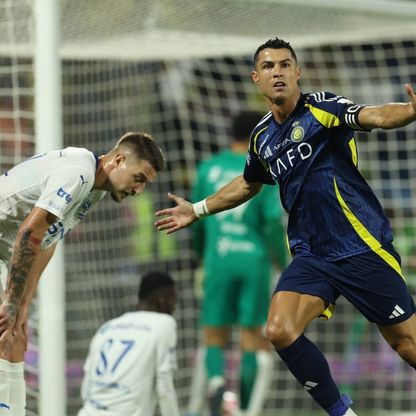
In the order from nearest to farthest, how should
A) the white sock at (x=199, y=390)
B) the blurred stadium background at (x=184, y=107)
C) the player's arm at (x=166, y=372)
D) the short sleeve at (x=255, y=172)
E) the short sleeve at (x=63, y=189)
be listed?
the short sleeve at (x=63, y=189) → the short sleeve at (x=255, y=172) → the player's arm at (x=166, y=372) → the blurred stadium background at (x=184, y=107) → the white sock at (x=199, y=390)

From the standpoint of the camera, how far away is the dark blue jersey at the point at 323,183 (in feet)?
19.9

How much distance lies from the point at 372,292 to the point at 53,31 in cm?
295

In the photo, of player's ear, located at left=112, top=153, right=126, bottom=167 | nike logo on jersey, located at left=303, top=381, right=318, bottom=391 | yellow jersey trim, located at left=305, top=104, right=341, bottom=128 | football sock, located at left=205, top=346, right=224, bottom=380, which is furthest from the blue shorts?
football sock, located at left=205, top=346, right=224, bottom=380

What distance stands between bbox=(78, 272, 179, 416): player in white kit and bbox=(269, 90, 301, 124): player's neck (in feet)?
5.14

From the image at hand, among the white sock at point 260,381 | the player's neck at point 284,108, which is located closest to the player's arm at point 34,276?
the player's neck at point 284,108

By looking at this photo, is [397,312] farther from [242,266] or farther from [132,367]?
[242,266]

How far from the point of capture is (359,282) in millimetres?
6133

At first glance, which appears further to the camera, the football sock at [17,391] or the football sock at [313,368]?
the football sock at [17,391]

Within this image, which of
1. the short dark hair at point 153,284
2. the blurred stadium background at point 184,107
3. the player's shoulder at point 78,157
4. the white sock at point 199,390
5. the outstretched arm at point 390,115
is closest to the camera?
the outstretched arm at point 390,115

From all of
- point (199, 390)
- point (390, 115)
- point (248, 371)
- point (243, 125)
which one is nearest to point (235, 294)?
point (248, 371)

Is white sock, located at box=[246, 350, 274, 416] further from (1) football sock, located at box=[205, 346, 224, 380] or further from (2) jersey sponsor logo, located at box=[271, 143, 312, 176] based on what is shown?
(2) jersey sponsor logo, located at box=[271, 143, 312, 176]

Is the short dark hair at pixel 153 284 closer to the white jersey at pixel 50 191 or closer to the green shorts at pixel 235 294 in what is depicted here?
the white jersey at pixel 50 191

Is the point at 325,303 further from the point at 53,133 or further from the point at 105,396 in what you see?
the point at 53,133

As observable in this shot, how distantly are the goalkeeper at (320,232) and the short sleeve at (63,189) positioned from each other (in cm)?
97
